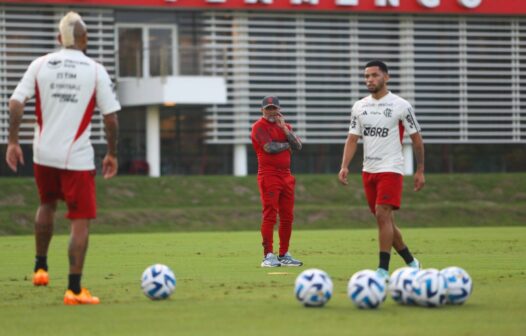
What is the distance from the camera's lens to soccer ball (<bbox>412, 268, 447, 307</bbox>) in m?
10.6

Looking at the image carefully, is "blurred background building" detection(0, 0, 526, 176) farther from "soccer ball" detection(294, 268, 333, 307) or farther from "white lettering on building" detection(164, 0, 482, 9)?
"soccer ball" detection(294, 268, 333, 307)

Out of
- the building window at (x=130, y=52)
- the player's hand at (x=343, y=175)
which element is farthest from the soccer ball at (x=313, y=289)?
the building window at (x=130, y=52)

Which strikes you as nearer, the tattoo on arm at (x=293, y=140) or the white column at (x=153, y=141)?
the tattoo on arm at (x=293, y=140)

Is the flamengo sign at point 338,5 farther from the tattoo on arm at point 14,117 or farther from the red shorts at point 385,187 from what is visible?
the tattoo on arm at point 14,117

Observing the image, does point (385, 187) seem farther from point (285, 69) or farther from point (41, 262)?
point (285, 69)

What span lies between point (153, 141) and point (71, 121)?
32.8 m

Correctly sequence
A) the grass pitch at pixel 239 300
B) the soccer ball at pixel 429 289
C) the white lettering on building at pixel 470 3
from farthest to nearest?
the white lettering on building at pixel 470 3 < the soccer ball at pixel 429 289 < the grass pitch at pixel 239 300

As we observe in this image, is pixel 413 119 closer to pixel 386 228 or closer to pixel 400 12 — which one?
pixel 386 228

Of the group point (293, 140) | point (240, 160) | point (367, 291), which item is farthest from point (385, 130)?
point (240, 160)

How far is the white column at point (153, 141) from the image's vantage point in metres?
44.0

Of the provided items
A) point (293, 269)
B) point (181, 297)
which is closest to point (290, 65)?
point (293, 269)

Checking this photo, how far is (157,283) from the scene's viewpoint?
1147 cm

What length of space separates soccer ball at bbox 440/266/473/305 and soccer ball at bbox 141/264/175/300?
102 inches

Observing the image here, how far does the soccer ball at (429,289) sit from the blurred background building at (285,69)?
31045 millimetres
